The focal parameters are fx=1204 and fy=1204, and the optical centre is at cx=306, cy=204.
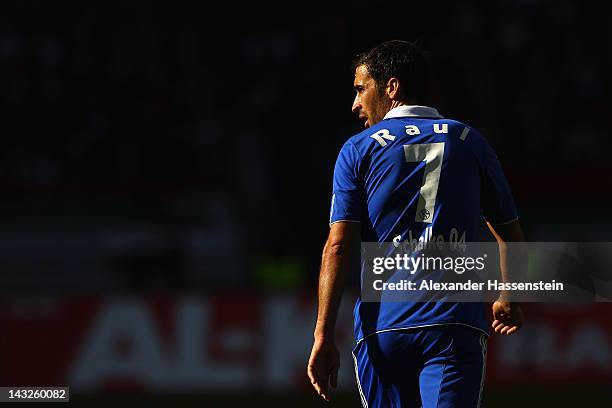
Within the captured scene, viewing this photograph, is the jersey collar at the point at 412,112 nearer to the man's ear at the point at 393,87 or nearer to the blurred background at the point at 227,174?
the man's ear at the point at 393,87

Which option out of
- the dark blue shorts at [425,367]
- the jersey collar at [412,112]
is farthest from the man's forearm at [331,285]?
the jersey collar at [412,112]

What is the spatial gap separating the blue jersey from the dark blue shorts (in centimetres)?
4

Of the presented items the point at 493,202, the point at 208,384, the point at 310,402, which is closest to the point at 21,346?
the point at 208,384

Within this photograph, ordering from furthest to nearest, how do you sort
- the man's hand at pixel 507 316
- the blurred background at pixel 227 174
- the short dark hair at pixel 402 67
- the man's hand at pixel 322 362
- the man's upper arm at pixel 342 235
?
1. the blurred background at pixel 227 174
2. the man's hand at pixel 507 316
3. the short dark hair at pixel 402 67
4. the man's upper arm at pixel 342 235
5. the man's hand at pixel 322 362

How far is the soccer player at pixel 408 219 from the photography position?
4.30 meters

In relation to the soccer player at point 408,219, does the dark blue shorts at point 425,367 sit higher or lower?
lower

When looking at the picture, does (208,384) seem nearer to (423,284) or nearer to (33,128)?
(33,128)

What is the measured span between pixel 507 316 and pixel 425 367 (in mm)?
504

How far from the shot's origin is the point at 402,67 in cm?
450

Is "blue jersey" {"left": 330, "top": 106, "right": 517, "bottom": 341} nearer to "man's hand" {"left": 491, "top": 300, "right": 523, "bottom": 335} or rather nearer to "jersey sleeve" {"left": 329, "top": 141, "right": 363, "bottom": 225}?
"jersey sleeve" {"left": 329, "top": 141, "right": 363, "bottom": 225}

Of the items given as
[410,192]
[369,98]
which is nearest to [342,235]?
[410,192]

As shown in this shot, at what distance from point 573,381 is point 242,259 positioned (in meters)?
4.80

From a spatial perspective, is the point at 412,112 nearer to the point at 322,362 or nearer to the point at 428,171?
the point at 428,171

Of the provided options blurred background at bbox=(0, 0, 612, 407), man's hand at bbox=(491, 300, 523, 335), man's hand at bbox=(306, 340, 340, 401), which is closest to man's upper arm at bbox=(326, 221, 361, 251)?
man's hand at bbox=(306, 340, 340, 401)
